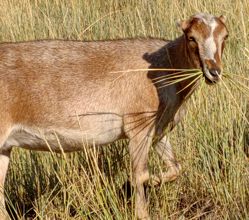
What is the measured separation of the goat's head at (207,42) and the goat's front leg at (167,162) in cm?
102

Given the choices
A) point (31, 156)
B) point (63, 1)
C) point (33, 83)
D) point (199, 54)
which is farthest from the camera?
point (63, 1)

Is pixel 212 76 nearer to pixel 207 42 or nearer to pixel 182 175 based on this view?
pixel 207 42

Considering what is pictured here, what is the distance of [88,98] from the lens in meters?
5.87

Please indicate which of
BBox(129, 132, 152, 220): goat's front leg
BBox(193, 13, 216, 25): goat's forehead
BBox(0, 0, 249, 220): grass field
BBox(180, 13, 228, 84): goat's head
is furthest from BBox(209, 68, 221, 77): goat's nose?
BBox(129, 132, 152, 220): goat's front leg

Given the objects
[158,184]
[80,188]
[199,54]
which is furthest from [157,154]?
[199,54]

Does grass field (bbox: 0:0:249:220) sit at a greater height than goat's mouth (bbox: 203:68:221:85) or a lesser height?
lesser

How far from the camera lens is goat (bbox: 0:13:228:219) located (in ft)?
18.7

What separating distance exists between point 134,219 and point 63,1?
6180mm

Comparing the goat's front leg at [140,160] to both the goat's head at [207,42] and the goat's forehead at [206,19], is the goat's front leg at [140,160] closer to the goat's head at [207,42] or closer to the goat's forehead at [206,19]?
the goat's head at [207,42]

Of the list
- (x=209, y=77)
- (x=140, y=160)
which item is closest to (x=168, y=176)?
(x=140, y=160)

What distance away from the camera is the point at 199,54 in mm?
5328

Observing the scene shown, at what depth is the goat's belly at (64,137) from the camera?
5.70 metres

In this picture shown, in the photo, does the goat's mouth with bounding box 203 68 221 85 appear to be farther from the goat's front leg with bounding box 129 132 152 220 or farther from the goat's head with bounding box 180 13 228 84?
the goat's front leg with bounding box 129 132 152 220

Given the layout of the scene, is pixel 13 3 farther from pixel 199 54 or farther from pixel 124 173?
pixel 199 54
